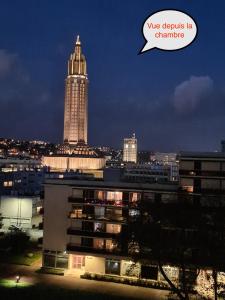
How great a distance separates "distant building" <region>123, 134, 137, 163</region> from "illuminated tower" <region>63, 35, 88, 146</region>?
205 ft

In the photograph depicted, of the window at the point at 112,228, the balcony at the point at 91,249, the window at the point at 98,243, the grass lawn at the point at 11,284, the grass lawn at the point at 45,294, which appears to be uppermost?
the window at the point at 112,228

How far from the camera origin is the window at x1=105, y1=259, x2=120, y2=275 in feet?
72.3

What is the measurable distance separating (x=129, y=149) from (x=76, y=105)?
6630cm

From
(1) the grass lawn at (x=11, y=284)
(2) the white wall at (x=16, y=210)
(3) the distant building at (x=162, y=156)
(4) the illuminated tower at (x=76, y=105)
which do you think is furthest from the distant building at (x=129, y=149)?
(1) the grass lawn at (x=11, y=284)

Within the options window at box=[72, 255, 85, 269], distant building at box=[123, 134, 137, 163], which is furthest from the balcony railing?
distant building at box=[123, 134, 137, 163]

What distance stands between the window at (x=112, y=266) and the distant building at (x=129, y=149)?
146 meters

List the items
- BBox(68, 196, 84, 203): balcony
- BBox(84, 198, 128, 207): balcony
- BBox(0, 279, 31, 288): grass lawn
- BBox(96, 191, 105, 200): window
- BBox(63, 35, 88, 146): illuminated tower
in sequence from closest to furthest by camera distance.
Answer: BBox(0, 279, 31, 288): grass lawn, BBox(84, 198, 128, 207): balcony, BBox(96, 191, 105, 200): window, BBox(68, 196, 84, 203): balcony, BBox(63, 35, 88, 146): illuminated tower

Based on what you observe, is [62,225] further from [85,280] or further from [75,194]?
[85,280]

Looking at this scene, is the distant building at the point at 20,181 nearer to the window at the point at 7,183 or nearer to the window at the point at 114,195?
the window at the point at 7,183

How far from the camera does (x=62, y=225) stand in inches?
909

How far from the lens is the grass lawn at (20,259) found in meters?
23.8

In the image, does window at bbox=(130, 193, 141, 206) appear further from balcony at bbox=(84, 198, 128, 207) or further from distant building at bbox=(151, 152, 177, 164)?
distant building at bbox=(151, 152, 177, 164)

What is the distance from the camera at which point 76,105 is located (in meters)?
106

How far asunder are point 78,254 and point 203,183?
7.75 metres
